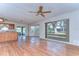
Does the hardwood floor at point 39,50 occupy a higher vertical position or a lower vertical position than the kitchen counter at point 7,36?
lower

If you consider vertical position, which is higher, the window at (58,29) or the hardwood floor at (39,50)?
the window at (58,29)

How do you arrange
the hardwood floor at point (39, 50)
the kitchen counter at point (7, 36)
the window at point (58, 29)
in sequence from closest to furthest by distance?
the hardwood floor at point (39, 50) < the window at point (58, 29) < the kitchen counter at point (7, 36)

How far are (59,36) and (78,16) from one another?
262cm

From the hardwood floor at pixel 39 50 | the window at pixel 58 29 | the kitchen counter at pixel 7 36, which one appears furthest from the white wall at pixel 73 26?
the kitchen counter at pixel 7 36

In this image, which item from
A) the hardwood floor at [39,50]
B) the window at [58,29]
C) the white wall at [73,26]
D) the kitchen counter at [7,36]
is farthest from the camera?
the kitchen counter at [7,36]

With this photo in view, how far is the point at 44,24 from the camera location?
1180 cm

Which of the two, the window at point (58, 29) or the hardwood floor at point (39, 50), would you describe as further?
the window at point (58, 29)

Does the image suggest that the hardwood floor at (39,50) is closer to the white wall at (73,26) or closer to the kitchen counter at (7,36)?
the white wall at (73,26)

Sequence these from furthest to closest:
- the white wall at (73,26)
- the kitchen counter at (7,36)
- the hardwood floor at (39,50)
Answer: the kitchen counter at (7,36), the white wall at (73,26), the hardwood floor at (39,50)

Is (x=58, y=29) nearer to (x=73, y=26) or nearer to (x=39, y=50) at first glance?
(x=73, y=26)

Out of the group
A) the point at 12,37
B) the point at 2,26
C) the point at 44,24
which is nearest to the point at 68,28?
the point at 44,24

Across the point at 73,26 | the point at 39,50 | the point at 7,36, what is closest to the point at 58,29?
the point at 73,26

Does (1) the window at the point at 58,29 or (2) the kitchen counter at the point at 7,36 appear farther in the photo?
(2) the kitchen counter at the point at 7,36

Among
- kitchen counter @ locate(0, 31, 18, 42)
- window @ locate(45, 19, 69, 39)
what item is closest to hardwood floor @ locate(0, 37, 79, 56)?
window @ locate(45, 19, 69, 39)
